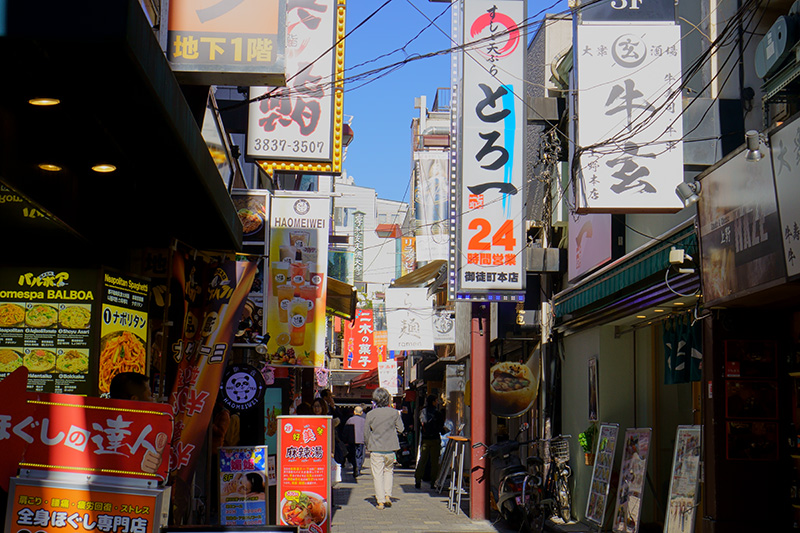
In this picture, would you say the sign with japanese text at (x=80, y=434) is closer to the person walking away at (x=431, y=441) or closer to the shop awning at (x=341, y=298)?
the shop awning at (x=341, y=298)

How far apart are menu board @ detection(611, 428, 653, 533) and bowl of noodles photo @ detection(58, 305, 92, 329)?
714 cm

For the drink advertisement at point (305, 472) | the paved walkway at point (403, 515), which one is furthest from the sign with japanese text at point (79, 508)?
the paved walkway at point (403, 515)

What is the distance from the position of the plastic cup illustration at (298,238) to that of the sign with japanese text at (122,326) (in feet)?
21.8

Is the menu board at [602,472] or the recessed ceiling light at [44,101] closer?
the recessed ceiling light at [44,101]

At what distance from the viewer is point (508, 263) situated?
15.0 metres

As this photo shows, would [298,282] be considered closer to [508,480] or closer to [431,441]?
[508,480]

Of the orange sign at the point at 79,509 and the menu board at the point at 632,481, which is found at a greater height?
the orange sign at the point at 79,509

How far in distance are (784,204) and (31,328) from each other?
655 centimetres

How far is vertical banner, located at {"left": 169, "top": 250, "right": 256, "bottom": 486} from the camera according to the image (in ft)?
24.7

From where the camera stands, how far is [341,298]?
56.9 ft

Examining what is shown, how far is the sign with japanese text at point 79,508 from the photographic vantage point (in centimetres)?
410

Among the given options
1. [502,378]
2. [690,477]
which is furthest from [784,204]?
[502,378]

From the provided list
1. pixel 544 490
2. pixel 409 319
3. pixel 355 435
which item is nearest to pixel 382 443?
pixel 544 490

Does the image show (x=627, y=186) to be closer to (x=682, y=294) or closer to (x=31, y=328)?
(x=682, y=294)
